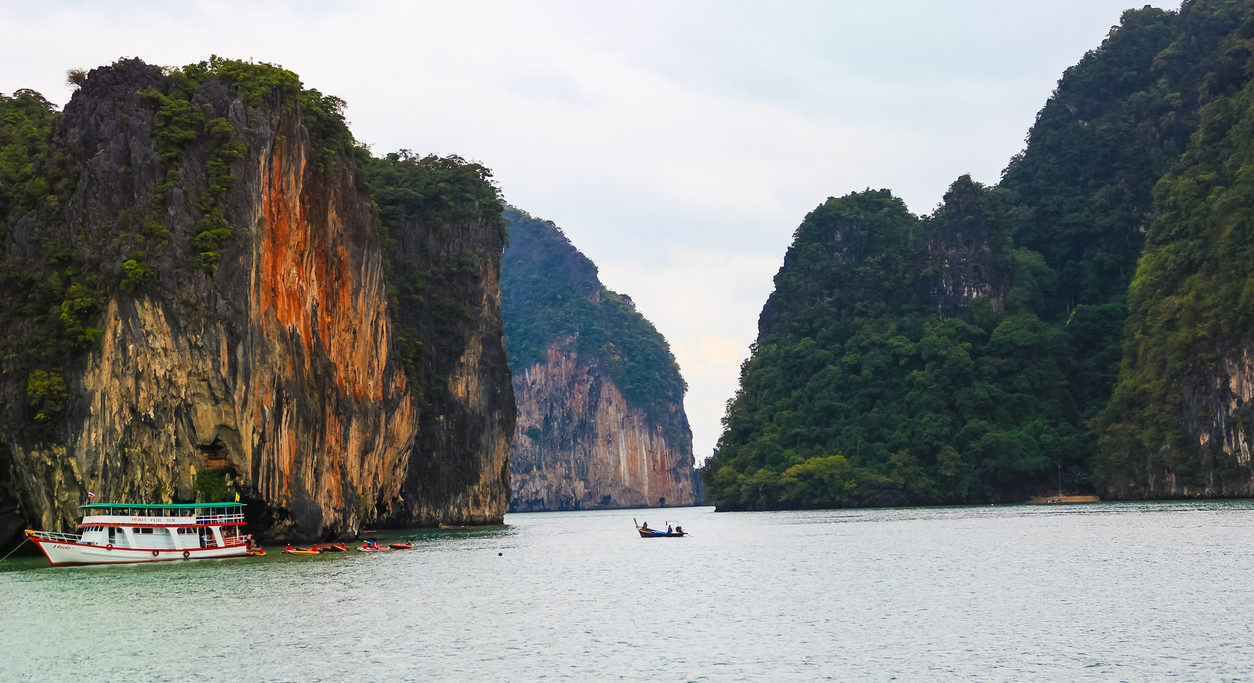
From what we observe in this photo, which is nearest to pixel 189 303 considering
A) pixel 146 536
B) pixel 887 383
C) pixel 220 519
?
pixel 220 519

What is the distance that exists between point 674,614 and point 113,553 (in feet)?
92.9

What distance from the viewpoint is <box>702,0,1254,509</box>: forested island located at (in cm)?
10000

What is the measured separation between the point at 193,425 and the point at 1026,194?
113m

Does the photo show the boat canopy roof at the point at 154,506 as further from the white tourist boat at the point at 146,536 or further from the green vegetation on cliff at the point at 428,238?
the green vegetation on cliff at the point at 428,238

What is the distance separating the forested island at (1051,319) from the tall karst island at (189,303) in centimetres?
6095

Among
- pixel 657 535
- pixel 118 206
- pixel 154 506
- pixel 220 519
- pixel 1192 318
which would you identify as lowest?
pixel 657 535

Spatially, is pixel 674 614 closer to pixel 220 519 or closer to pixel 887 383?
pixel 220 519

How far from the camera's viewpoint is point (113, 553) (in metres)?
52.2

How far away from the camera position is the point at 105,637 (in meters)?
30.7

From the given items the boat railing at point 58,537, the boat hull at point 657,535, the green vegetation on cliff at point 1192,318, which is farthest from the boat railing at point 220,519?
the green vegetation on cliff at point 1192,318

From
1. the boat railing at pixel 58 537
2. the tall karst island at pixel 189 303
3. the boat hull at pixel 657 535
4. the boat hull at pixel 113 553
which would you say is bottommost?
the boat hull at pixel 657 535

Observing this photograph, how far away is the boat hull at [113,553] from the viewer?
50.9 metres

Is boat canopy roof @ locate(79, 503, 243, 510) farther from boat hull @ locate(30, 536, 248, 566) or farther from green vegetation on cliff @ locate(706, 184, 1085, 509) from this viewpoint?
green vegetation on cliff @ locate(706, 184, 1085, 509)

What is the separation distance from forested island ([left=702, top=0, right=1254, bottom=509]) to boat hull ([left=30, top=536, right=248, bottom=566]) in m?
71.0
